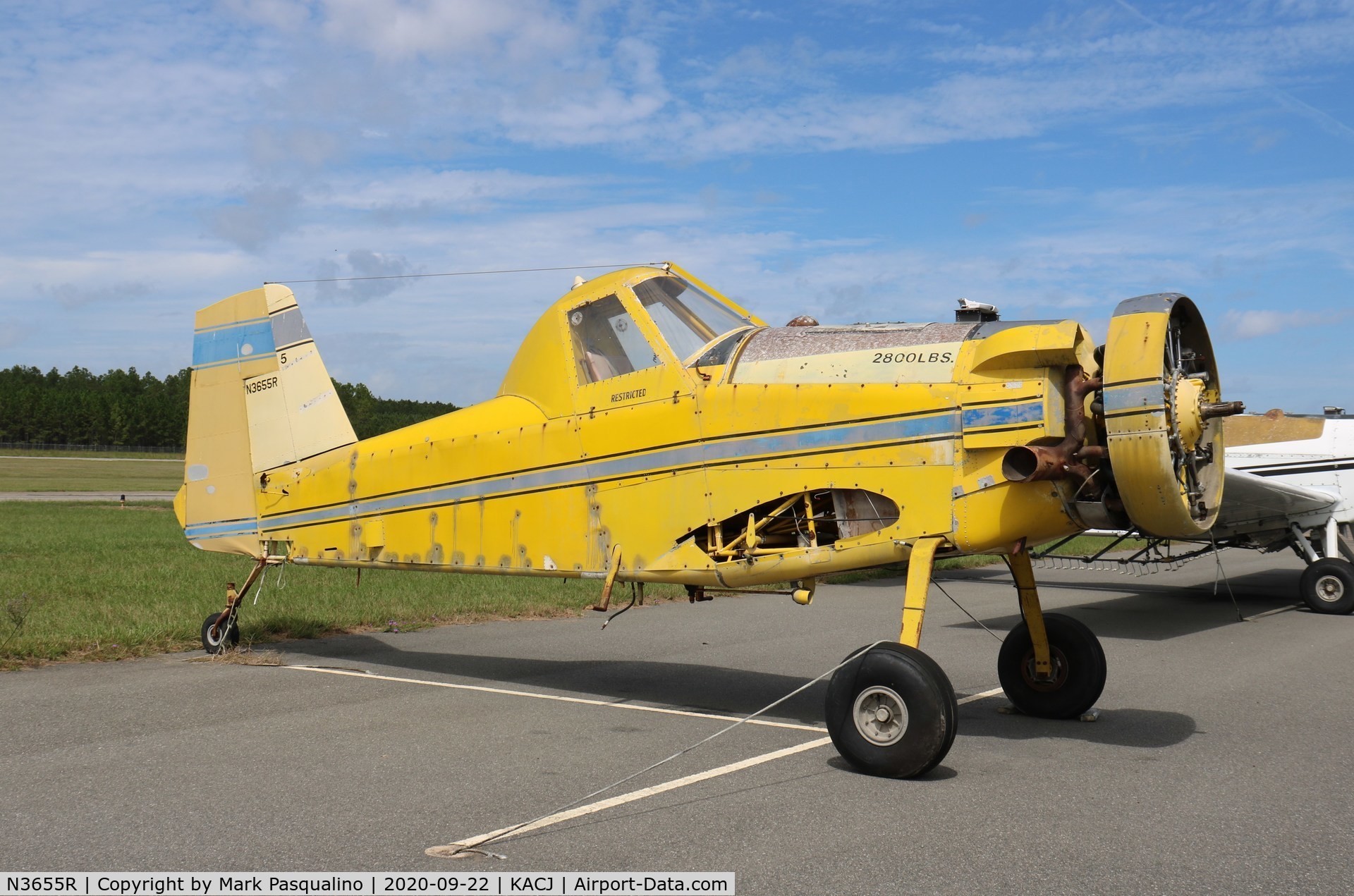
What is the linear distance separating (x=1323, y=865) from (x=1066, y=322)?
9.67ft

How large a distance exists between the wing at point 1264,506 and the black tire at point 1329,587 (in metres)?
0.82

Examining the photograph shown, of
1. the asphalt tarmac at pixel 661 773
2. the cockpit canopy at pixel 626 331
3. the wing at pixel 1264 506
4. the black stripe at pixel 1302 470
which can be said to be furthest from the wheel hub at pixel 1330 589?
the cockpit canopy at pixel 626 331

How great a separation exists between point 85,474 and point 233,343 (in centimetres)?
7202

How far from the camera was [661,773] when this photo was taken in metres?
5.77

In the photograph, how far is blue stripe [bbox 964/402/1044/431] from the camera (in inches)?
231

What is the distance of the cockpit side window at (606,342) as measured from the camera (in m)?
7.35

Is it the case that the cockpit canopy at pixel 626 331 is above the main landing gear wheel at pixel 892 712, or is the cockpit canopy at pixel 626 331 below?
above

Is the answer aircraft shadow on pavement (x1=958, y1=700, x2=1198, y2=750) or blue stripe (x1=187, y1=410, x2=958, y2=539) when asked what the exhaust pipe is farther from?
aircraft shadow on pavement (x1=958, y1=700, x2=1198, y2=750)

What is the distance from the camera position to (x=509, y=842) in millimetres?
4547

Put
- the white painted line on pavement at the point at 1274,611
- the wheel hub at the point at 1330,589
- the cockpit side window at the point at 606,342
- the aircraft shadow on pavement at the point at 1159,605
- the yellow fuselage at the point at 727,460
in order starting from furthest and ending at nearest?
the wheel hub at the point at 1330,589, the white painted line on pavement at the point at 1274,611, the aircraft shadow on pavement at the point at 1159,605, the cockpit side window at the point at 606,342, the yellow fuselage at the point at 727,460

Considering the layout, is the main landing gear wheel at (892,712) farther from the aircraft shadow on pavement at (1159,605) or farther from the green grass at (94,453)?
the green grass at (94,453)

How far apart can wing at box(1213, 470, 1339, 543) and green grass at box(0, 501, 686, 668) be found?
7763mm

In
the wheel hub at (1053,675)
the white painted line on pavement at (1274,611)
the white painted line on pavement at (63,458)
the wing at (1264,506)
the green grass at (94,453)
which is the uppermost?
the green grass at (94,453)

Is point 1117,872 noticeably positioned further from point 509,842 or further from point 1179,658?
point 1179,658
